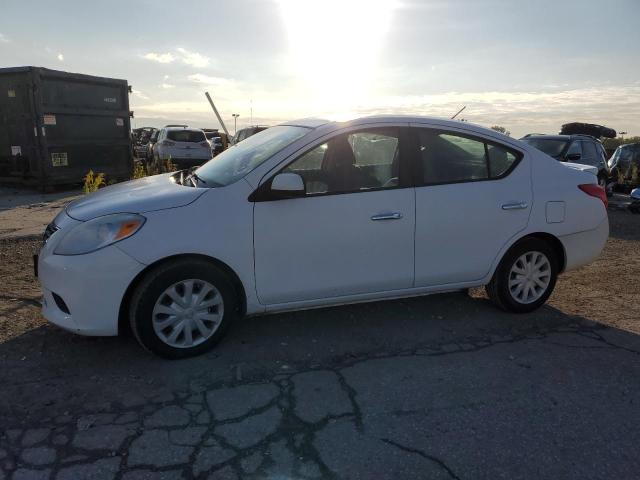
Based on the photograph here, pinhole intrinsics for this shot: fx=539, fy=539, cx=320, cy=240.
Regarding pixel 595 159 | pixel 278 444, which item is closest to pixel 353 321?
pixel 278 444

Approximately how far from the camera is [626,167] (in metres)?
17.2

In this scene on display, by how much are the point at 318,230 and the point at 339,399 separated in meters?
1.23

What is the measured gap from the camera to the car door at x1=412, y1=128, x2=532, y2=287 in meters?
4.27

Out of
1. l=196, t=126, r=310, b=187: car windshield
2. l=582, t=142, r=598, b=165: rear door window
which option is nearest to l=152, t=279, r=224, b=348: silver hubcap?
l=196, t=126, r=310, b=187: car windshield

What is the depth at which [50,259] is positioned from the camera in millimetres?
3613

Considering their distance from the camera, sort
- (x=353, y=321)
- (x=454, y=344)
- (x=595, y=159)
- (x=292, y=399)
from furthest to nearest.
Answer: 1. (x=595, y=159)
2. (x=353, y=321)
3. (x=454, y=344)
4. (x=292, y=399)

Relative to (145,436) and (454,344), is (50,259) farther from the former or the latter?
(454,344)

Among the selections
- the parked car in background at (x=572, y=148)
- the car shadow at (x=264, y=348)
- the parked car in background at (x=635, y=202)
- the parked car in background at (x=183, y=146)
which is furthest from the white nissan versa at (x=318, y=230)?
the parked car in background at (x=183, y=146)

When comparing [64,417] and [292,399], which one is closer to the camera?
[64,417]

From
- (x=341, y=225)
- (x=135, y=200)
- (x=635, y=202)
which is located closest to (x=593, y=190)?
(x=341, y=225)

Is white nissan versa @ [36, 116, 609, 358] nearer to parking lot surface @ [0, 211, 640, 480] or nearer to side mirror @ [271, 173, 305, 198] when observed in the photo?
side mirror @ [271, 173, 305, 198]

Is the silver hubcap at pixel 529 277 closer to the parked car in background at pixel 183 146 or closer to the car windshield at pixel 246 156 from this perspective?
the car windshield at pixel 246 156

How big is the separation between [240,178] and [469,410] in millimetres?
2180

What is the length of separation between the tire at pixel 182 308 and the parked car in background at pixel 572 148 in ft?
31.1
